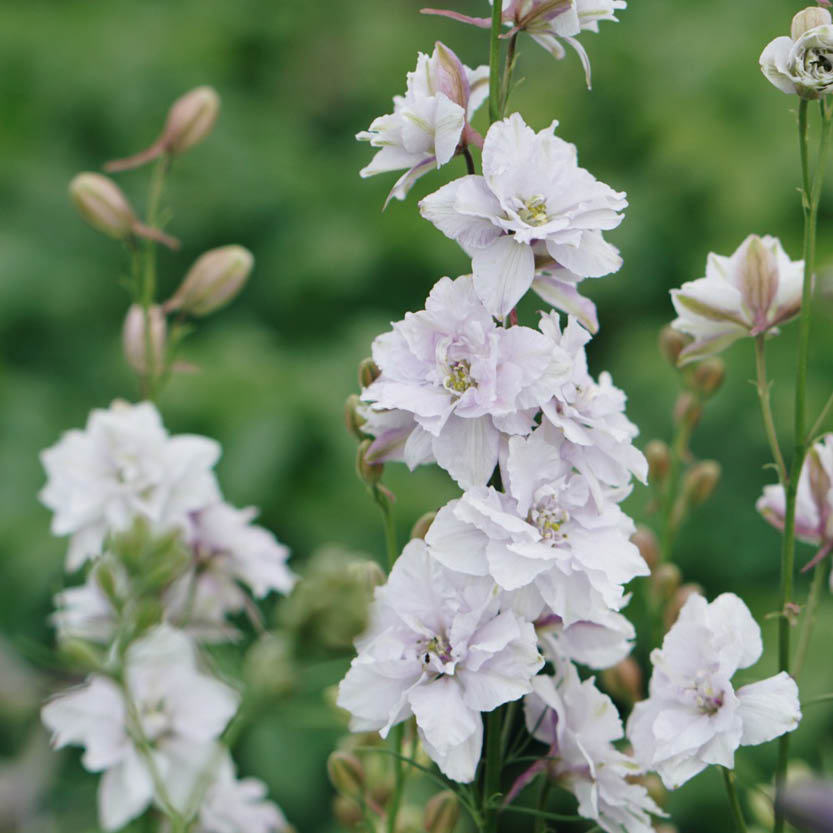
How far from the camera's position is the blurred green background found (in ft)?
3.96

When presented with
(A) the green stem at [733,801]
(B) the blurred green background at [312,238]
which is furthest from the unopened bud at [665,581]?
(B) the blurred green background at [312,238]

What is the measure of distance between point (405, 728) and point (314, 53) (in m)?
1.56

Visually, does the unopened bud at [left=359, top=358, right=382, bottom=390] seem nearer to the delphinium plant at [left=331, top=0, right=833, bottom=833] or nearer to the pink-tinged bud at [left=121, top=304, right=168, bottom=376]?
the delphinium plant at [left=331, top=0, right=833, bottom=833]

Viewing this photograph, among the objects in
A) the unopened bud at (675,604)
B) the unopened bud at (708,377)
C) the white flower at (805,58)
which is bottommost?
the unopened bud at (675,604)

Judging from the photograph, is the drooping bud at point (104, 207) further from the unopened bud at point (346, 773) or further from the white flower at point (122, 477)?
the unopened bud at point (346, 773)

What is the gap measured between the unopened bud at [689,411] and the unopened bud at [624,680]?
0.11 metres

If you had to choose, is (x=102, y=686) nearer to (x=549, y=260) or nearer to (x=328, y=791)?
(x=549, y=260)

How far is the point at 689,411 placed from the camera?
1.95 ft

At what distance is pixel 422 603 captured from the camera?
1.47 feet

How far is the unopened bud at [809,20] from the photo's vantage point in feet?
1.46

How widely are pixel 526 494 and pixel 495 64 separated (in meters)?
0.14

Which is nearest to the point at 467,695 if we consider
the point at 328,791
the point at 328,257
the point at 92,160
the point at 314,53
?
the point at 328,791

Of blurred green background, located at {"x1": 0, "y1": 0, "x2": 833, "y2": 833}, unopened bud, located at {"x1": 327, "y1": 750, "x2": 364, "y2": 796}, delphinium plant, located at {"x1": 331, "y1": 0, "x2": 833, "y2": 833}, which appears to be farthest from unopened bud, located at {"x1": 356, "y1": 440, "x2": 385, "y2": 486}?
blurred green background, located at {"x1": 0, "y1": 0, "x2": 833, "y2": 833}

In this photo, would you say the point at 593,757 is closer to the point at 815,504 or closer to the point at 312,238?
the point at 815,504
